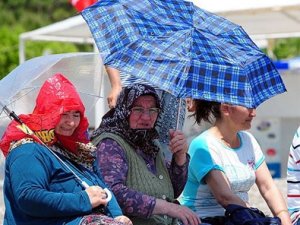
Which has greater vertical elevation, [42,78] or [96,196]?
[42,78]

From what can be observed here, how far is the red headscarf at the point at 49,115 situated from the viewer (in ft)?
14.3

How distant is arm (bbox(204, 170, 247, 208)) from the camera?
16.7 feet

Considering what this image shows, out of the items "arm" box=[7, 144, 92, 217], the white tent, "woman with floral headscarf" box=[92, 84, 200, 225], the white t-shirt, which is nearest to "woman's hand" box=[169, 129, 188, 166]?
"woman with floral headscarf" box=[92, 84, 200, 225]

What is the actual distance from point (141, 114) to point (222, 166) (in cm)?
67

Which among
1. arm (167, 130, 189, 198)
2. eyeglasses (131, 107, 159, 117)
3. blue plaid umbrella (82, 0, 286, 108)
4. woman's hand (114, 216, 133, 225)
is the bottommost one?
woman's hand (114, 216, 133, 225)

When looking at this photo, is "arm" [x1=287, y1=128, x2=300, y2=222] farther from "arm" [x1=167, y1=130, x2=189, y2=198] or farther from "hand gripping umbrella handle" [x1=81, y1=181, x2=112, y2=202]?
"hand gripping umbrella handle" [x1=81, y1=181, x2=112, y2=202]

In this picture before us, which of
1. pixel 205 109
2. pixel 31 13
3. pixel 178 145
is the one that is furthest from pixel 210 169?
pixel 31 13

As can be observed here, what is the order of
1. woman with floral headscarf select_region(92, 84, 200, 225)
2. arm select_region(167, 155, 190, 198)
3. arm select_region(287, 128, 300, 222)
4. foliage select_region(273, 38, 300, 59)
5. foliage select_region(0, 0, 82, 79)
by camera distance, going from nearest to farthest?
1. woman with floral headscarf select_region(92, 84, 200, 225)
2. arm select_region(167, 155, 190, 198)
3. arm select_region(287, 128, 300, 222)
4. foliage select_region(273, 38, 300, 59)
5. foliage select_region(0, 0, 82, 79)

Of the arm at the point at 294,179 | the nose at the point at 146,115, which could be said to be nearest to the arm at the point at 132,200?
the nose at the point at 146,115

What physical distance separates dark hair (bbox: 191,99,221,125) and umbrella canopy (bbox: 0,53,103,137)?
70 cm

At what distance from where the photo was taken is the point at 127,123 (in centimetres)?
490

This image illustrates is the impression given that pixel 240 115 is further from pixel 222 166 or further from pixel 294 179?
pixel 294 179

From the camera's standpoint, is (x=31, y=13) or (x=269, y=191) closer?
(x=269, y=191)

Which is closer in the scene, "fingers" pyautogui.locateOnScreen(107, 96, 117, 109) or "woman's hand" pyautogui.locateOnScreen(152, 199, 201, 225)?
"woman's hand" pyautogui.locateOnScreen(152, 199, 201, 225)
